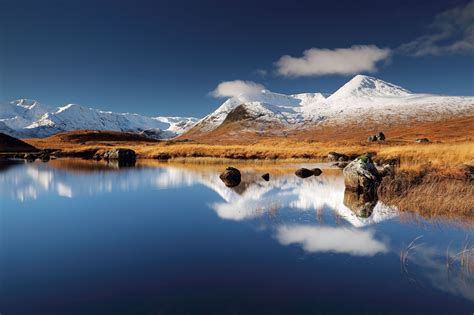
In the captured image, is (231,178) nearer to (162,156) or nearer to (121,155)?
(121,155)

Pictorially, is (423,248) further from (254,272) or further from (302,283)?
(254,272)

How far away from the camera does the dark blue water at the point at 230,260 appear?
7602mm

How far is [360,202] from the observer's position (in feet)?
60.4

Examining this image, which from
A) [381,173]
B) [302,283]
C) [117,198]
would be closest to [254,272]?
[302,283]

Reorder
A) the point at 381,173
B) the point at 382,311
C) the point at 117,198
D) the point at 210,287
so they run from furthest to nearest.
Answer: the point at 381,173
the point at 117,198
the point at 210,287
the point at 382,311

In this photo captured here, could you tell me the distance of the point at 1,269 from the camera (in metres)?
9.53

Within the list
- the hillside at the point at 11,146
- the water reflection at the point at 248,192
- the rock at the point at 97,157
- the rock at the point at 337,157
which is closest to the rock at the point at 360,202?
the water reflection at the point at 248,192

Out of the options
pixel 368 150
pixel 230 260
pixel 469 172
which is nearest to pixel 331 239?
pixel 230 260

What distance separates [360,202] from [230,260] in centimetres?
1067

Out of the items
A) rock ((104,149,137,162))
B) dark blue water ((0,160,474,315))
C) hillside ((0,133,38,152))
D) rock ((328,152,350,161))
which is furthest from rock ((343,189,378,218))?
hillside ((0,133,38,152))

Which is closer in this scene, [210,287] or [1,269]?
[210,287]

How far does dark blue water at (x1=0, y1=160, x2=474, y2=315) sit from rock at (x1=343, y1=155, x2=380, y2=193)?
4.13 metres

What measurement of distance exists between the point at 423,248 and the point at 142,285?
336 inches

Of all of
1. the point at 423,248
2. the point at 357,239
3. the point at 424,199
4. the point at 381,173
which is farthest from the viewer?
the point at 381,173
